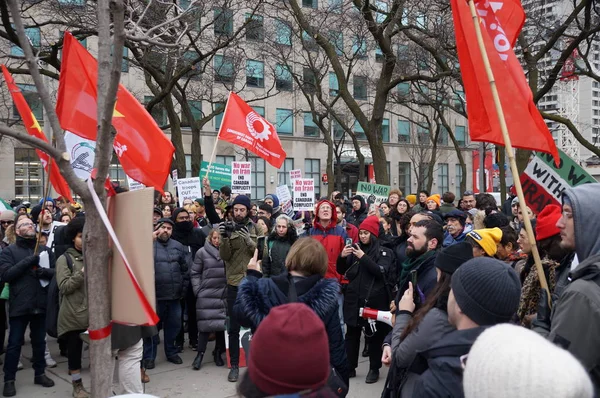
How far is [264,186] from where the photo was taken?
42.1 m

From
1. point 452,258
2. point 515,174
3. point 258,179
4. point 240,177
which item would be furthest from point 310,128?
point 452,258

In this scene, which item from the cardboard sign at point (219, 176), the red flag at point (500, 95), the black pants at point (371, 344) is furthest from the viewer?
the cardboard sign at point (219, 176)

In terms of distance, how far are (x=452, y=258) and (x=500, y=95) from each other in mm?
1563

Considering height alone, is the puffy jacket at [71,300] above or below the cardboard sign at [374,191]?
below

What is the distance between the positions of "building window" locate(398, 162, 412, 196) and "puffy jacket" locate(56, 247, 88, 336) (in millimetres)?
45967

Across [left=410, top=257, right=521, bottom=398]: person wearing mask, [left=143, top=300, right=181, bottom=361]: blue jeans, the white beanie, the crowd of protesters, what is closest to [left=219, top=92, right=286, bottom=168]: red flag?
the crowd of protesters

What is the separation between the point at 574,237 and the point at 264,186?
39525 mm

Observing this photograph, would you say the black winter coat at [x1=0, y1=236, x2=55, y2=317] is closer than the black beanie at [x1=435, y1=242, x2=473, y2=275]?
No

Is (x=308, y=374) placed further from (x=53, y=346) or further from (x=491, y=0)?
(x=53, y=346)

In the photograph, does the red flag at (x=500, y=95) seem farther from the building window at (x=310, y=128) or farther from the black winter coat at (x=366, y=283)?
the building window at (x=310, y=128)

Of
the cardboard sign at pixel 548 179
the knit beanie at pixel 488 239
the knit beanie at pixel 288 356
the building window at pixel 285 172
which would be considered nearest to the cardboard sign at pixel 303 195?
the knit beanie at pixel 488 239

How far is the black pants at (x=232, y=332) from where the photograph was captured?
6121mm

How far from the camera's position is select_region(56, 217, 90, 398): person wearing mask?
5227 millimetres

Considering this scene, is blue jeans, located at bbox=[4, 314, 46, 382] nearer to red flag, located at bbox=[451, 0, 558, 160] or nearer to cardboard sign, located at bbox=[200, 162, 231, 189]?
red flag, located at bbox=[451, 0, 558, 160]
